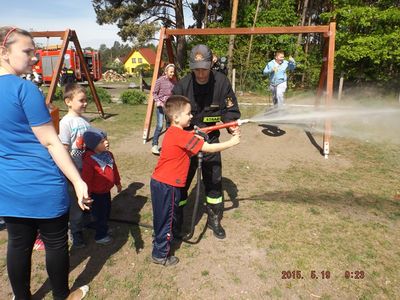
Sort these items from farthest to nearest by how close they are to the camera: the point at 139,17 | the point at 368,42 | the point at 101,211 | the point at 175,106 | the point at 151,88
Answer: the point at 139,17 → the point at 368,42 → the point at 151,88 → the point at 101,211 → the point at 175,106

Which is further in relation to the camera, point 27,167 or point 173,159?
point 173,159

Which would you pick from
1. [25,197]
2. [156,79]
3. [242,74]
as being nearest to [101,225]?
[25,197]

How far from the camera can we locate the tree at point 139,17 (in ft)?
68.2

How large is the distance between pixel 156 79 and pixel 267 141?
3118 millimetres

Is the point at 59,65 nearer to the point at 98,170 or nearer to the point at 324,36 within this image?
the point at 98,170

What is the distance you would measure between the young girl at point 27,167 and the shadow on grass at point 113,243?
71 cm

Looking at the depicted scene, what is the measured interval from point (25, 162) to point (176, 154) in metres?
1.31

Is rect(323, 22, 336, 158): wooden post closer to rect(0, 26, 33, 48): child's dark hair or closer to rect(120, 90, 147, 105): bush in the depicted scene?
rect(0, 26, 33, 48): child's dark hair

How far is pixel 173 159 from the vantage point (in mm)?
3113

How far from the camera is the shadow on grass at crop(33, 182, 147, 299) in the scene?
3164 millimetres

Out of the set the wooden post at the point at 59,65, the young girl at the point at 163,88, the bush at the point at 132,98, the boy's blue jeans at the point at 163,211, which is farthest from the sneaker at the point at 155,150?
the bush at the point at 132,98

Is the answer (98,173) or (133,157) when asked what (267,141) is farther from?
(98,173)

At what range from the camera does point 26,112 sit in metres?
2.03
